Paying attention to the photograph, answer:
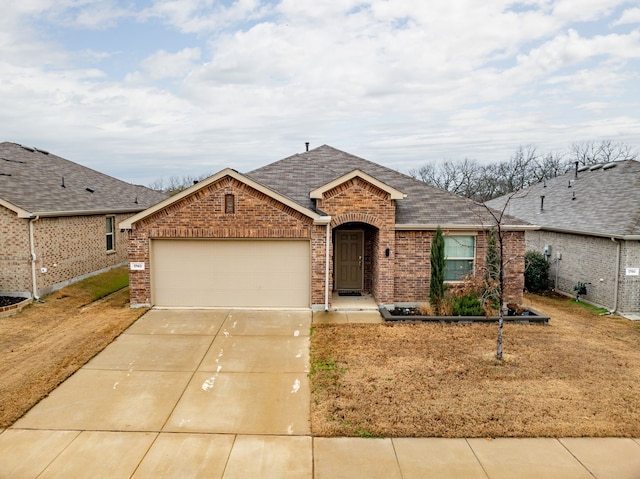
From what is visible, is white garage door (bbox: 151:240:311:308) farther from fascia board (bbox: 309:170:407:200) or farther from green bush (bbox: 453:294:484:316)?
green bush (bbox: 453:294:484:316)

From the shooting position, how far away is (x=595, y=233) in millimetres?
14539

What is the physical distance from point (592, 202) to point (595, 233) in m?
3.08

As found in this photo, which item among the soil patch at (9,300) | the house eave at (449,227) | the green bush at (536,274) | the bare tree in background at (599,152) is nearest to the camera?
the house eave at (449,227)

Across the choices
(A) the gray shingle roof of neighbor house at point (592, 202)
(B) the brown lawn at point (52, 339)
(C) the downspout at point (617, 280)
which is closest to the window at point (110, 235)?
(B) the brown lawn at point (52, 339)

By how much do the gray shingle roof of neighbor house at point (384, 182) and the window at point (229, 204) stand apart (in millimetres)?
2275

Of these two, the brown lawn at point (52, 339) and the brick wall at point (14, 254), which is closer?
the brown lawn at point (52, 339)

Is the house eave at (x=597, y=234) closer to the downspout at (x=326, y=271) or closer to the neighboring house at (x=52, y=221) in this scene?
the downspout at (x=326, y=271)

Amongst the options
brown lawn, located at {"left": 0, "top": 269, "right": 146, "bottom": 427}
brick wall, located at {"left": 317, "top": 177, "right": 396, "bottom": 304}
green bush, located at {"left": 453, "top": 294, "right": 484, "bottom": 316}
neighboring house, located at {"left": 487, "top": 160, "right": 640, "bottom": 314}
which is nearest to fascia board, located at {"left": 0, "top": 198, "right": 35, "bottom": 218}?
brown lawn, located at {"left": 0, "top": 269, "right": 146, "bottom": 427}

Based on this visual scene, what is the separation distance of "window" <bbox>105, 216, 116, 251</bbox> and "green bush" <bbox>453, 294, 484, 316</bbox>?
1476 centimetres

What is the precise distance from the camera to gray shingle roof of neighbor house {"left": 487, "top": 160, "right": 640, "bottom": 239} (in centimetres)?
1445

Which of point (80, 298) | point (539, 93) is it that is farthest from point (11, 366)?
point (539, 93)

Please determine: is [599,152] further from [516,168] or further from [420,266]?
[420,266]

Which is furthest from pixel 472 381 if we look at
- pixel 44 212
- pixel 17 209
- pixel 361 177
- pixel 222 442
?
pixel 17 209

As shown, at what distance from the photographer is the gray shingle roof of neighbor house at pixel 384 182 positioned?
44.1ft
